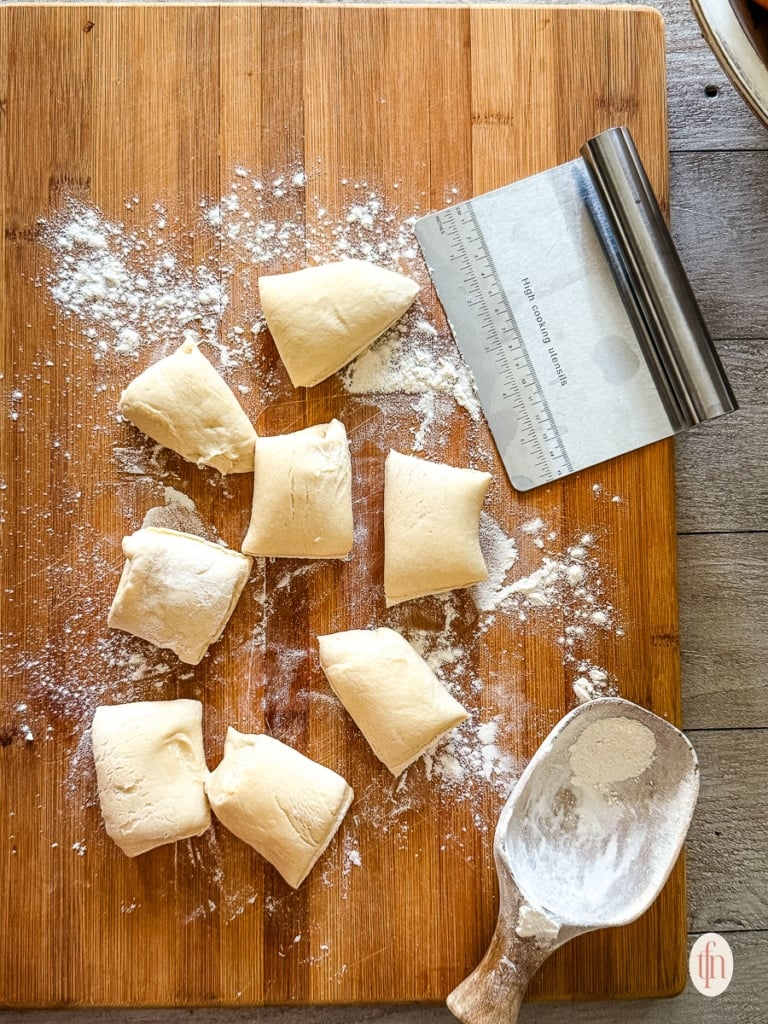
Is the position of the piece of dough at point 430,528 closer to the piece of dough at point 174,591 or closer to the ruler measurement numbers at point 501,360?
the ruler measurement numbers at point 501,360

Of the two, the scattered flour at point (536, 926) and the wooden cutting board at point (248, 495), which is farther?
the wooden cutting board at point (248, 495)

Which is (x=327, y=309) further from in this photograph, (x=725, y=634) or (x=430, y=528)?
(x=725, y=634)

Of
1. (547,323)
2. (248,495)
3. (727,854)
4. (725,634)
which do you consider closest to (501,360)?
(547,323)

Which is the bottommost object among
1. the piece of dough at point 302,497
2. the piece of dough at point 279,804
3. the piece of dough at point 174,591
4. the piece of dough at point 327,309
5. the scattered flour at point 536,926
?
the scattered flour at point 536,926

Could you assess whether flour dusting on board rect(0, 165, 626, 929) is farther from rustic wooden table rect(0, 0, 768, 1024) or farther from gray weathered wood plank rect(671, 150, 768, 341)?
Result: gray weathered wood plank rect(671, 150, 768, 341)

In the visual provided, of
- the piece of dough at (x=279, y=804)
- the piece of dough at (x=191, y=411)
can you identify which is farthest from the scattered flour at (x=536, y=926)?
the piece of dough at (x=191, y=411)

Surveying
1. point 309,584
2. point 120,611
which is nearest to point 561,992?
point 309,584
